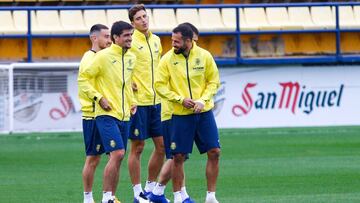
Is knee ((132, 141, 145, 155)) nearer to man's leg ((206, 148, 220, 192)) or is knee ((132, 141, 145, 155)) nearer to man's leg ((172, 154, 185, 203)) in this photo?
man's leg ((172, 154, 185, 203))

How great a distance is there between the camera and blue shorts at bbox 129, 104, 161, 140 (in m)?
12.8

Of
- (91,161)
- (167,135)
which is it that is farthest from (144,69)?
(91,161)

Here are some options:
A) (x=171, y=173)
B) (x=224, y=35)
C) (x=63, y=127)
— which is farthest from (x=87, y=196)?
(x=224, y=35)

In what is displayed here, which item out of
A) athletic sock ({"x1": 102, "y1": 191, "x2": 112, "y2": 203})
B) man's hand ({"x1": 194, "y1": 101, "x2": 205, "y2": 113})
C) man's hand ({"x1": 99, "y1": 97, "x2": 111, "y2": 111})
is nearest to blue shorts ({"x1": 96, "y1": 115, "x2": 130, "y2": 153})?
man's hand ({"x1": 99, "y1": 97, "x2": 111, "y2": 111})

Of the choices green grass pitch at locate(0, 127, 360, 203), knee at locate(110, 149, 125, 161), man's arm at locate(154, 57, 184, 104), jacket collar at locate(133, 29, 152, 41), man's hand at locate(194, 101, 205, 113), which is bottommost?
green grass pitch at locate(0, 127, 360, 203)

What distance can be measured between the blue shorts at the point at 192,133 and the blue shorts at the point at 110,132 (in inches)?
25.7

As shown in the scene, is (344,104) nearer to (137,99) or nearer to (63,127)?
(63,127)

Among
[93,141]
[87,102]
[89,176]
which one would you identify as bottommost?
[89,176]

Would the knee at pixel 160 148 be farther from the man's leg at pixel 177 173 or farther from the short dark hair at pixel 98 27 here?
the short dark hair at pixel 98 27

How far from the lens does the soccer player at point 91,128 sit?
11.9 metres

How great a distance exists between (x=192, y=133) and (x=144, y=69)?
1291 mm

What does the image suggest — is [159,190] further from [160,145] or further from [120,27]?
[120,27]

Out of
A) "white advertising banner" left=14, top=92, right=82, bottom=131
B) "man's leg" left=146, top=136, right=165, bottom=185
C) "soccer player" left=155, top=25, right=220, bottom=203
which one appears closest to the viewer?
"soccer player" left=155, top=25, right=220, bottom=203

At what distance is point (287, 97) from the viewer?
24281 mm
